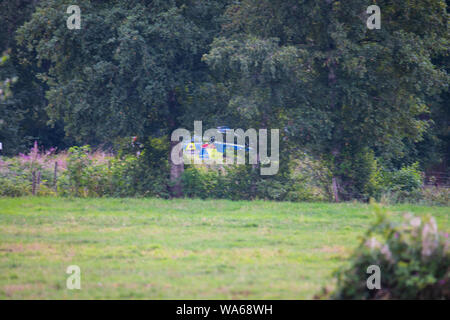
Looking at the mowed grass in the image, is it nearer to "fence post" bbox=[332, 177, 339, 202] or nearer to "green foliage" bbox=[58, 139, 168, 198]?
"green foliage" bbox=[58, 139, 168, 198]

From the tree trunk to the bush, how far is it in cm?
1232

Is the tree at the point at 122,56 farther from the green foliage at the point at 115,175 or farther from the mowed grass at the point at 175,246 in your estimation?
the mowed grass at the point at 175,246

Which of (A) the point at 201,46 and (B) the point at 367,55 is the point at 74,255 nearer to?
(A) the point at 201,46

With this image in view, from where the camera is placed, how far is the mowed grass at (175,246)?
791cm

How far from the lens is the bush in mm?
6574

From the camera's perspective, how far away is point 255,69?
681 inches

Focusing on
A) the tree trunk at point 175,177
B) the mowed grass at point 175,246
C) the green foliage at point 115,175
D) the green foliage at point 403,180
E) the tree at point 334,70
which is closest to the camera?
the mowed grass at point 175,246

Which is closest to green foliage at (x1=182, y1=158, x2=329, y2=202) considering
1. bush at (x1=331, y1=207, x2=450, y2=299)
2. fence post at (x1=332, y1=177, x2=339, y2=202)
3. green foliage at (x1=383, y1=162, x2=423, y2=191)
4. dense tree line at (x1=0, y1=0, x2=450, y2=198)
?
fence post at (x1=332, y1=177, x2=339, y2=202)

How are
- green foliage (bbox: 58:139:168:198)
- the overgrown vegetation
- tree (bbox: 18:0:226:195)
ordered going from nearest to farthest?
tree (bbox: 18:0:226:195) → green foliage (bbox: 58:139:168:198) → the overgrown vegetation

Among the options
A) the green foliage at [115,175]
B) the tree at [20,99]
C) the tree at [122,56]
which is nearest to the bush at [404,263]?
the tree at [122,56]

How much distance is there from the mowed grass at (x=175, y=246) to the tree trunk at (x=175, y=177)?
7.79 feet

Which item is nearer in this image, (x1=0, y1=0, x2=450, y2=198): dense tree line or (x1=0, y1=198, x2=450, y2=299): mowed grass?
(x1=0, y1=198, x2=450, y2=299): mowed grass

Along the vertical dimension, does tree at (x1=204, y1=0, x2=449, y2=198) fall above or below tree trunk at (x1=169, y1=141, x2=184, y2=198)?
above

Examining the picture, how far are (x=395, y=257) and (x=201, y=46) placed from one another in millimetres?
13377
